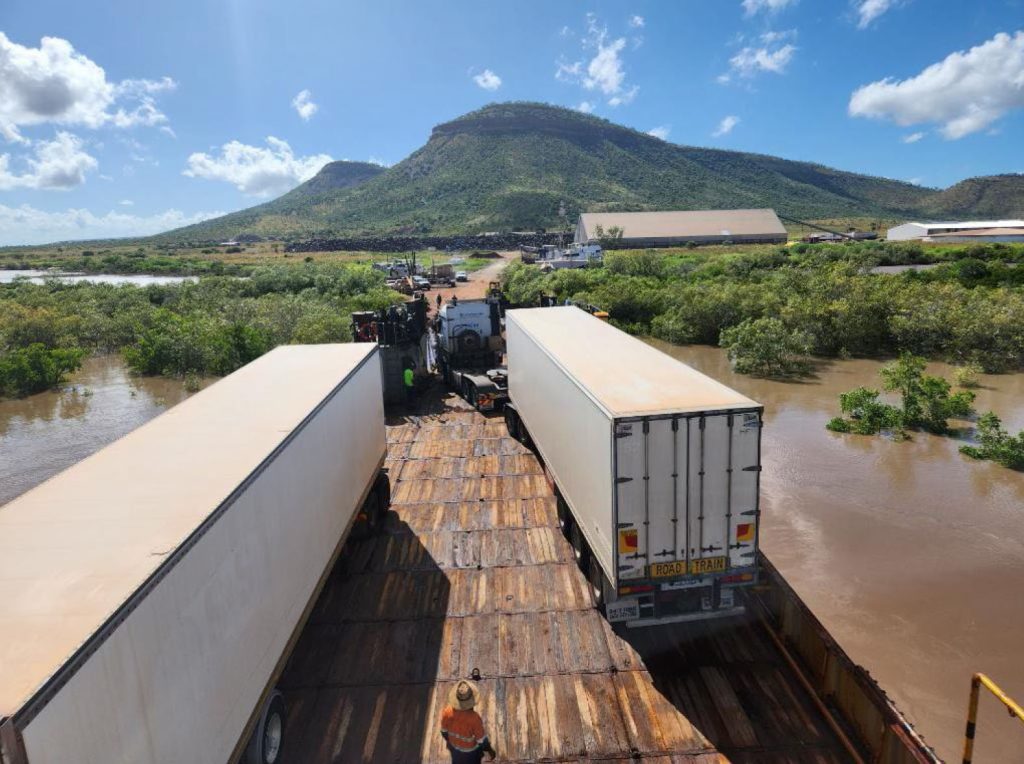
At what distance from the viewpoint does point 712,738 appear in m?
6.57

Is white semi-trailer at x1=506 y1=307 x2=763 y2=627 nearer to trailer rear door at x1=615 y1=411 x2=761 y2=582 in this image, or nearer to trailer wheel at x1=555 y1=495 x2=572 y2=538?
trailer rear door at x1=615 y1=411 x2=761 y2=582

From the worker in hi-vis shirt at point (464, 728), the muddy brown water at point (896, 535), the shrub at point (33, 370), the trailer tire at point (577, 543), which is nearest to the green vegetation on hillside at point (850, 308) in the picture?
the muddy brown water at point (896, 535)

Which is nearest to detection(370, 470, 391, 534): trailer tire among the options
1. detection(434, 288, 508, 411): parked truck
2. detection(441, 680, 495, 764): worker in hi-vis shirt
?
detection(441, 680, 495, 764): worker in hi-vis shirt

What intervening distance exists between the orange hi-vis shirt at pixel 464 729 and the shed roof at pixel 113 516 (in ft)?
9.05

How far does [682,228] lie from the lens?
95250mm

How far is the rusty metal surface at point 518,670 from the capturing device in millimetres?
6570

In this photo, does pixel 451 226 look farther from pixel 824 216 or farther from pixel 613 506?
pixel 613 506

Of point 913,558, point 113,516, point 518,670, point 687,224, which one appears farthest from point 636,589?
point 687,224

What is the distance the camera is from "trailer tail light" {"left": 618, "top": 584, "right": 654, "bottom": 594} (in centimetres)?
748

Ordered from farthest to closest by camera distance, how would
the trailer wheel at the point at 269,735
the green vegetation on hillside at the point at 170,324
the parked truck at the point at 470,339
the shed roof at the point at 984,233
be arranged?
the shed roof at the point at 984,233 → the green vegetation on hillside at the point at 170,324 → the parked truck at the point at 470,339 → the trailer wheel at the point at 269,735

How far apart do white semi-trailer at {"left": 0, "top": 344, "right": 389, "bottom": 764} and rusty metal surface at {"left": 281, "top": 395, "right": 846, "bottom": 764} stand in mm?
1070

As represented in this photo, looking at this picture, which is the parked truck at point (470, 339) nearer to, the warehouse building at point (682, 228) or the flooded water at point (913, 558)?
the flooded water at point (913, 558)

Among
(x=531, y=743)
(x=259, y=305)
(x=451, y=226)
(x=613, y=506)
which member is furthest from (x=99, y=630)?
(x=451, y=226)

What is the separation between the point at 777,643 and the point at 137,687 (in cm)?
692
